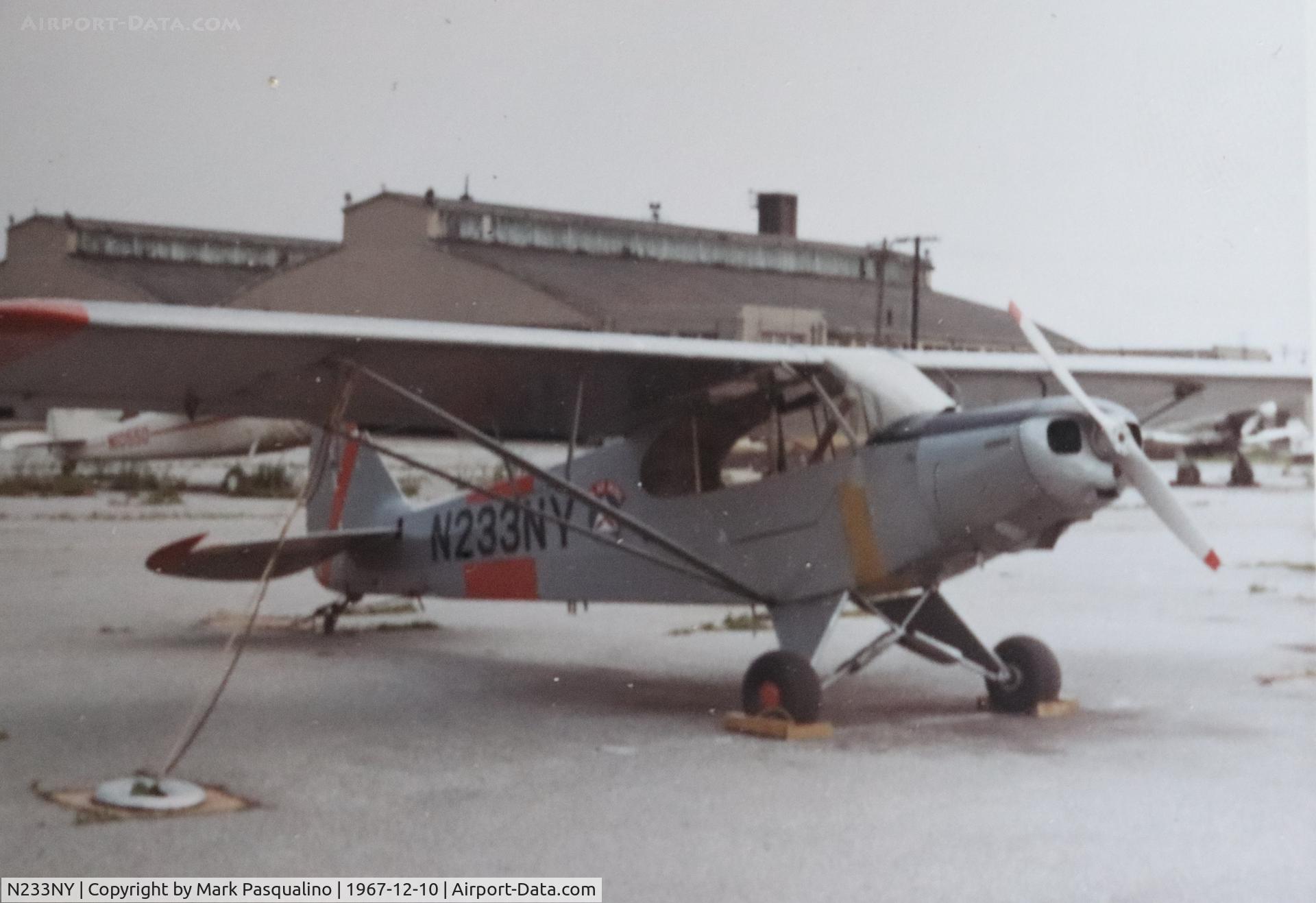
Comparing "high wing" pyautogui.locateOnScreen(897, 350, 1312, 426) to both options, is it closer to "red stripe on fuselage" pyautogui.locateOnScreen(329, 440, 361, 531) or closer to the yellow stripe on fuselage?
the yellow stripe on fuselage

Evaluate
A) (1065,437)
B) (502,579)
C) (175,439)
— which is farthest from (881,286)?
(175,439)

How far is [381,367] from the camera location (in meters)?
6.11

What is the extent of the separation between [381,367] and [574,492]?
0.99 meters

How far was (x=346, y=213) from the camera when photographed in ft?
23.7

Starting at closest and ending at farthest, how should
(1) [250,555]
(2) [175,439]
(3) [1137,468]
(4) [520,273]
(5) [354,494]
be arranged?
(3) [1137,468]
(1) [250,555]
(5) [354,494]
(4) [520,273]
(2) [175,439]

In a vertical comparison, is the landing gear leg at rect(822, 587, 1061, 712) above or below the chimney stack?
below

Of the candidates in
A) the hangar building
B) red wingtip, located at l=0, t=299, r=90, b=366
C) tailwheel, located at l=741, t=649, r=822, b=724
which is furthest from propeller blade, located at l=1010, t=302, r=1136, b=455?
red wingtip, located at l=0, t=299, r=90, b=366

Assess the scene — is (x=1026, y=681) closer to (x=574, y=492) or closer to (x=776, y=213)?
(x=574, y=492)

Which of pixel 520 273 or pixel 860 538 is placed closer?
pixel 860 538

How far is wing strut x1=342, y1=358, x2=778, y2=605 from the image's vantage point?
5980 millimetres

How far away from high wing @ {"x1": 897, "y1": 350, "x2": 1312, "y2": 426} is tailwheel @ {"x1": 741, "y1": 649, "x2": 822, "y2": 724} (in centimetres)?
168

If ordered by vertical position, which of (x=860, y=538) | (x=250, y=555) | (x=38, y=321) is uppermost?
(x=38, y=321)

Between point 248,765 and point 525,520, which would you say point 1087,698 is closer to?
point 525,520

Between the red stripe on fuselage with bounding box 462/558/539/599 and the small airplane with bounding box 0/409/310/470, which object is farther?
the small airplane with bounding box 0/409/310/470
